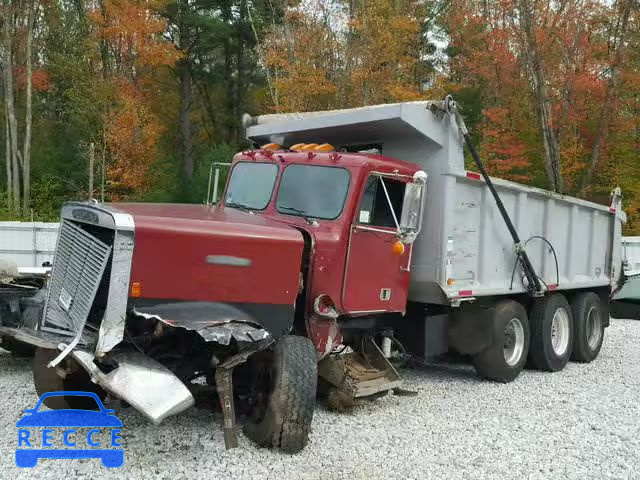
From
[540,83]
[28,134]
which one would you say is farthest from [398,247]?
[28,134]

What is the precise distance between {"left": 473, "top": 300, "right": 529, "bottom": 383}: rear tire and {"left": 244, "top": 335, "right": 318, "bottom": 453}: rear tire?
3373mm

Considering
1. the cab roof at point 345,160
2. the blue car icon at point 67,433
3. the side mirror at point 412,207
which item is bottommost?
the blue car icon at point 67,433

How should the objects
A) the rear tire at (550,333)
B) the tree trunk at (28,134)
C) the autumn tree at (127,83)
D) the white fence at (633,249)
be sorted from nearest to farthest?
the rear tire at (550,333), the white fence at (633,249), the tree trunk at (28,134), the autumn tree at (127,83)

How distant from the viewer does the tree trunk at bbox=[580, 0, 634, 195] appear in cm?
2420

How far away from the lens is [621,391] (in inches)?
313

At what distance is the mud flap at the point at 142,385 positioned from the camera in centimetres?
441

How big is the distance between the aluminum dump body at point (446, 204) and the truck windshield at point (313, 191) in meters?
0.86

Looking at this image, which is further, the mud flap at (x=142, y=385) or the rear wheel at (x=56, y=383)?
the rear wheel at (x=56, y=383)

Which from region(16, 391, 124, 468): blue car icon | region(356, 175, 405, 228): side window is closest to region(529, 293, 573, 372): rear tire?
region(356, 175, 405, 228): side window

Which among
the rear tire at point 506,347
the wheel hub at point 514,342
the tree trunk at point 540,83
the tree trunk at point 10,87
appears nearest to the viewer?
the rear tire at point 506,347

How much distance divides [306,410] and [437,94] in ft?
77.5

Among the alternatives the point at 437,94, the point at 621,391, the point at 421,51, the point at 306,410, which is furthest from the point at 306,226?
the point at 421,51

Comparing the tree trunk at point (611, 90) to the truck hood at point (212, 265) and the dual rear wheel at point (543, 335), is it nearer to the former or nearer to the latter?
the dual rear wheel at point (543, 335)

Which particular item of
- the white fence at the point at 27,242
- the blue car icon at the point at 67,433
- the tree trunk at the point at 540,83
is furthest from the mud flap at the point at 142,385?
the tree trunk at the point at 540,83
